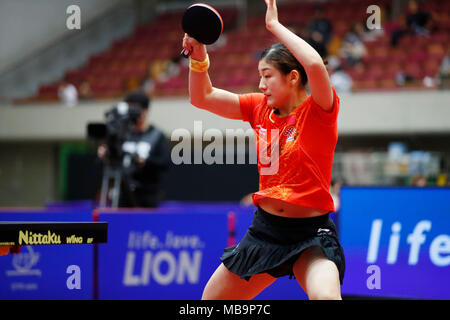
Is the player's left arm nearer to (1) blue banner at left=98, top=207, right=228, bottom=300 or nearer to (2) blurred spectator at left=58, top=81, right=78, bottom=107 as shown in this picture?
(1) blue banner at left=98, top=207, right=228, bottom=300

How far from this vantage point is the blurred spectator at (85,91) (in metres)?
13.3

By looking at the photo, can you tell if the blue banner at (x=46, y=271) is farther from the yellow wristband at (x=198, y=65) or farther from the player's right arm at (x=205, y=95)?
the yellow wristband at (x=198, y=65)

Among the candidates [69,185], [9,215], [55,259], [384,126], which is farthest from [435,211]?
[69,185]

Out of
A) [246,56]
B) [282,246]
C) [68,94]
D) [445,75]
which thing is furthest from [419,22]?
[282,246]

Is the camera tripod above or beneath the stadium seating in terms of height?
beneath

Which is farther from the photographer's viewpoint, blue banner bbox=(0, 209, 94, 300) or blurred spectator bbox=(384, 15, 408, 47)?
blurred spectator bbox=(384, 15, 408, 47)

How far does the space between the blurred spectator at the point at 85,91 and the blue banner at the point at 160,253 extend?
8748 mm

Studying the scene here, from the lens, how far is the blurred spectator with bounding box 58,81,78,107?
1346cm

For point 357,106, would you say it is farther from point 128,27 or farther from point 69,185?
point 128,27

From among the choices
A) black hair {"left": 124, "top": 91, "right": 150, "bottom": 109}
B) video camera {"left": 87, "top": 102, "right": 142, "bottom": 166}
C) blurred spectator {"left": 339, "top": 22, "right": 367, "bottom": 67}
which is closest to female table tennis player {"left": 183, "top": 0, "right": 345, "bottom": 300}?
video camera {"left": 87, "top": 102, "right": 142, "bottom": 166}

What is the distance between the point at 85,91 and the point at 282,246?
1172cm

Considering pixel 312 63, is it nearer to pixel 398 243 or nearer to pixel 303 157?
pixel 303 157

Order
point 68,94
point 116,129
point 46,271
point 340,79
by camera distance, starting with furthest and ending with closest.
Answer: point 68,94
point 340,79
point 116,129
point 46,271

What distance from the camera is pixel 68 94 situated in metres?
13.8
